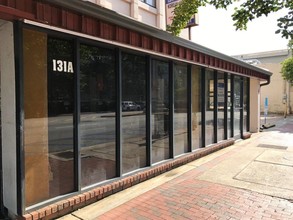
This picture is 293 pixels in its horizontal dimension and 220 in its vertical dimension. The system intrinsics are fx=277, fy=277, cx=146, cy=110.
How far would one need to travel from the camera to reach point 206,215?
3.98m

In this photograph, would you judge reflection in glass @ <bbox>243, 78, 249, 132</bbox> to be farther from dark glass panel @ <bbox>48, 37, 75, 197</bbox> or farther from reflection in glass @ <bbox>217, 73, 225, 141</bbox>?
dark glass panel @ <bbox>48, 37, 75, 197</bbox>

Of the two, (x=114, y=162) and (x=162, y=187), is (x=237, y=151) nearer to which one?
(x=162, y=187)

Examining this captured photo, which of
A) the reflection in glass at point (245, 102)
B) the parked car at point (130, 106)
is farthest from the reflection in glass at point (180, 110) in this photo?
the reflection in glass at point (245, 102)

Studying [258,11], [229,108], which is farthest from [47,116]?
[229,108]

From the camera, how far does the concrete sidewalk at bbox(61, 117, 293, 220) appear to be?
4.04 metres

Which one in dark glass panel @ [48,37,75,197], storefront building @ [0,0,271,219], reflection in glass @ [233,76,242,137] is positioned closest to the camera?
storefront building @ [0,0,271,219]

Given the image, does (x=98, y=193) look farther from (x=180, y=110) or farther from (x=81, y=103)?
(x=180, y=110)

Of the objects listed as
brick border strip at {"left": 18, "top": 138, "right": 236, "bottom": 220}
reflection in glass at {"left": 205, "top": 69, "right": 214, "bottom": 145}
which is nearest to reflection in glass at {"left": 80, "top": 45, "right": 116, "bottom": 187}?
brick border strip at {"left": 18, "top": 138, "right": 236, "bottom": 220}

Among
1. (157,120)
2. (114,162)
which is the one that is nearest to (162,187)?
(114,162)

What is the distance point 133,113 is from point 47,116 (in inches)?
73.5

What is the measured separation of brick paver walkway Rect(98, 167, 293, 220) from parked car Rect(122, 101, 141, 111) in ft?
5.12

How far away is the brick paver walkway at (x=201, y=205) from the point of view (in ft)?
13.0

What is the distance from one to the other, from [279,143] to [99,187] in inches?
300

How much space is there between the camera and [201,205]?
4316 mm
